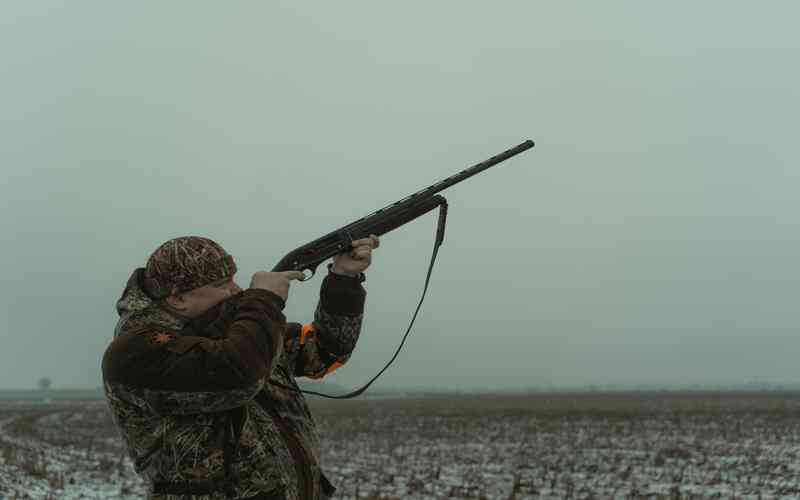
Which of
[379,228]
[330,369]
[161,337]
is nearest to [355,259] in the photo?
[379,228]

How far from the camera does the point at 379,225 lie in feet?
12.9

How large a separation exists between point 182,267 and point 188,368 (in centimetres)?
42

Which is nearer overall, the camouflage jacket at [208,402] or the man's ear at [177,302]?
the camouflage jacket at [208,402]

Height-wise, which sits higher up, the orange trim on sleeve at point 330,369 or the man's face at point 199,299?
the man's face at point 199,299

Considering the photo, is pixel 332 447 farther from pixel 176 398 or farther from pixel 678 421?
pixel 176 398

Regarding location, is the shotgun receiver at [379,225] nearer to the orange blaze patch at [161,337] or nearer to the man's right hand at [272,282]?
the man's right hand at [272,282]

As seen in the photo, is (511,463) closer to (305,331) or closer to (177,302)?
(305,331)

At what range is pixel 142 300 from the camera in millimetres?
2799

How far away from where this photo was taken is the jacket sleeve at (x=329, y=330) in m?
3.63

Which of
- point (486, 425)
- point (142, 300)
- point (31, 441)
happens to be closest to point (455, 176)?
point (142, 300)

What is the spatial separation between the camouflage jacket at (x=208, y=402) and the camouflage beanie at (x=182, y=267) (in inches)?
3.3

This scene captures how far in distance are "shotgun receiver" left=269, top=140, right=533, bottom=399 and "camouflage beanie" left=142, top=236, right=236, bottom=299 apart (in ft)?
2.00

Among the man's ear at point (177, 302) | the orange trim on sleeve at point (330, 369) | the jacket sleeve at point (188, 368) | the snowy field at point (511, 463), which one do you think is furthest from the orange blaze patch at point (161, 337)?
the snowy field at point (511, 463)

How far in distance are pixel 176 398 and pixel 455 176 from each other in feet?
7.80
